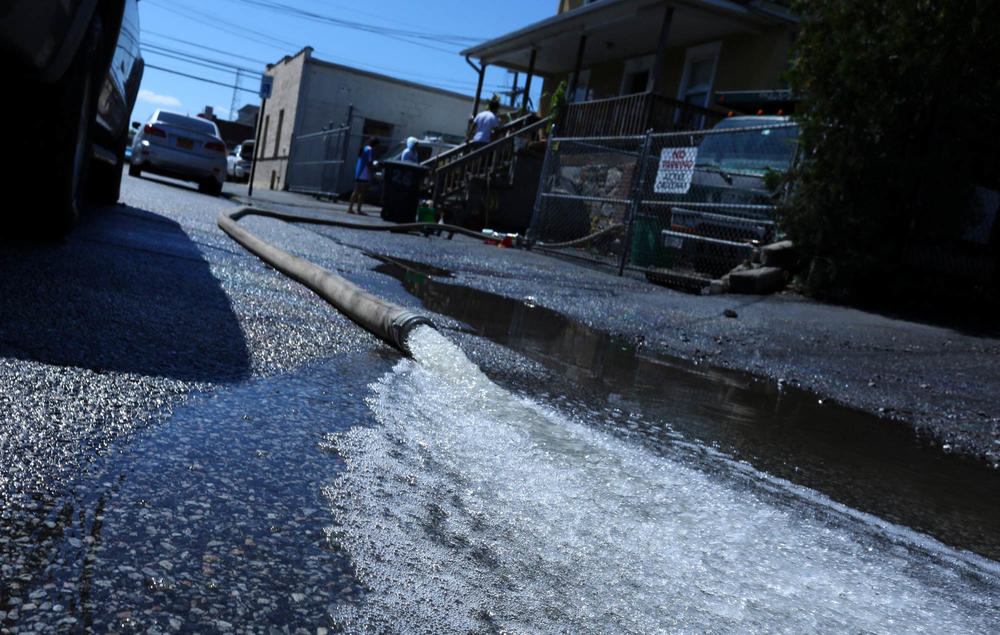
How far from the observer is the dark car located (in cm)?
329

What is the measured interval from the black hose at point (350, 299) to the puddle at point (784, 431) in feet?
2.59

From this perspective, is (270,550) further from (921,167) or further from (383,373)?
(921,167)

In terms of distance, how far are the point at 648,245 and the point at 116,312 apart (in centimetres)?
854

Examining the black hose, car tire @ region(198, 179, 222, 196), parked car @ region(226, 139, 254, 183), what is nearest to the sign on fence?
the black hose

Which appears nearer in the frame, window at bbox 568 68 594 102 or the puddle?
the puddle

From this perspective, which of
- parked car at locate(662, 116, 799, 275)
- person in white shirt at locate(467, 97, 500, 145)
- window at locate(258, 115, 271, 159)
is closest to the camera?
parked car at locate(662, 116, 799, 275)

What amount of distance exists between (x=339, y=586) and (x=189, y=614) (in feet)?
0.92

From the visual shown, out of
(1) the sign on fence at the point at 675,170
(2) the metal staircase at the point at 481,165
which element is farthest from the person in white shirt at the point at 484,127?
(1) the sign on fence at the point at 675,170

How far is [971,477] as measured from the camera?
135 inches

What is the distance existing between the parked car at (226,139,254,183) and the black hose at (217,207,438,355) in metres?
32.7

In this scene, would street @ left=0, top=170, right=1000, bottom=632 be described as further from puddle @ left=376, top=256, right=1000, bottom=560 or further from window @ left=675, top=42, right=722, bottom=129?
window @ left=675, top=42, right=722, bottom=129

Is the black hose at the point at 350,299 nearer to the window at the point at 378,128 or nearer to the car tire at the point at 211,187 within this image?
the car tire at the point at 211,187

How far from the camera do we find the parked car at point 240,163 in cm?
3853

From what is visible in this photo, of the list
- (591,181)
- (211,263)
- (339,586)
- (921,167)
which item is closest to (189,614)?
(339,586)
